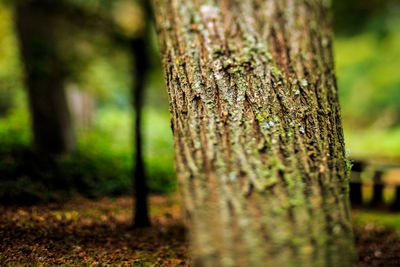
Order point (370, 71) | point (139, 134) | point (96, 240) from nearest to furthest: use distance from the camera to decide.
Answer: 1. point (96, 240)
2. point (139, 134)
3. point (370, 71)

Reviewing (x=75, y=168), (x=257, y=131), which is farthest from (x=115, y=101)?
(x=257, y=131)

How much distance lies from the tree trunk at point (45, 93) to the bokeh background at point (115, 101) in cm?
25

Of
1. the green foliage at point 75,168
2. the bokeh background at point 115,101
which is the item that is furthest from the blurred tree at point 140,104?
the green foliage at point 75,168

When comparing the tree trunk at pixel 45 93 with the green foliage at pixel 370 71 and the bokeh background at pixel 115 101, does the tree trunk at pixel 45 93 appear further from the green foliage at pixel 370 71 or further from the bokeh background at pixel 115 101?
the green foliage at pixel 370 71

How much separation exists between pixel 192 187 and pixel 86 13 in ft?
17.4

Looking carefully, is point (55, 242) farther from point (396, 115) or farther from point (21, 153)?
point (396, 115)

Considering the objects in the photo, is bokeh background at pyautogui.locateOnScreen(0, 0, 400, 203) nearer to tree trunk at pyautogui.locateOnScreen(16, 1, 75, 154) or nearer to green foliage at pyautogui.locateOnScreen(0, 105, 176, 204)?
green foliage at pyautogui.locateOnScreen(0, 105, 176, 204)

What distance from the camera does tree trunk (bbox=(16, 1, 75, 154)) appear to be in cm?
553

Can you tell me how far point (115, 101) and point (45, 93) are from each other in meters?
8.95

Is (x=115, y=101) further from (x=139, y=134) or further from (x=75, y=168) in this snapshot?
(x=139, y=134)

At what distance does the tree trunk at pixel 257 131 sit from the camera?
4.45 ft

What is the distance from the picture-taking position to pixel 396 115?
14648mm

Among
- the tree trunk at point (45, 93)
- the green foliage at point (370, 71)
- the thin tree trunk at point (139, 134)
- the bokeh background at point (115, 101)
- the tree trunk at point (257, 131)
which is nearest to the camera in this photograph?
the tree trunk at point (257, 131)

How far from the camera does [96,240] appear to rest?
2760 millimetres
